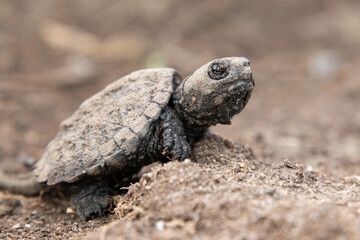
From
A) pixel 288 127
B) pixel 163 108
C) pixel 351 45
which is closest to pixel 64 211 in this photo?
pixel 163 108

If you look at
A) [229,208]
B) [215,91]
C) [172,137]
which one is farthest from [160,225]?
[215,91]

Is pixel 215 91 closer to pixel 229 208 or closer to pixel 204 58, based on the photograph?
pixel 229 208

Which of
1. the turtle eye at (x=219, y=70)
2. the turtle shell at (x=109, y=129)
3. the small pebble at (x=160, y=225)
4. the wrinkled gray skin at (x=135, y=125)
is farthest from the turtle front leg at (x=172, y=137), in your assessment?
the small pebble at (x=160, y=225)

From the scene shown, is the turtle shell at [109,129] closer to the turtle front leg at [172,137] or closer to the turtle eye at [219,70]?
the turtle front leg at [172,137]

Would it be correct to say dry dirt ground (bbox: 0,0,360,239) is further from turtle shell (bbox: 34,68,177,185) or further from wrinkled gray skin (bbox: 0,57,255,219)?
turtle shell (bbox: 34,68,177,185)

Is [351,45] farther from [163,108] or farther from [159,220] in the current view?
[159,220]

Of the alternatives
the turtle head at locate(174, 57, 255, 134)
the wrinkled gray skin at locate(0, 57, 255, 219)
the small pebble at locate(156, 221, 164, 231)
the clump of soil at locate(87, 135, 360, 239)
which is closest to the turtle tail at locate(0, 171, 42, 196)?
the wrinkled gray skin at locate(0, 57, 255, 219)
